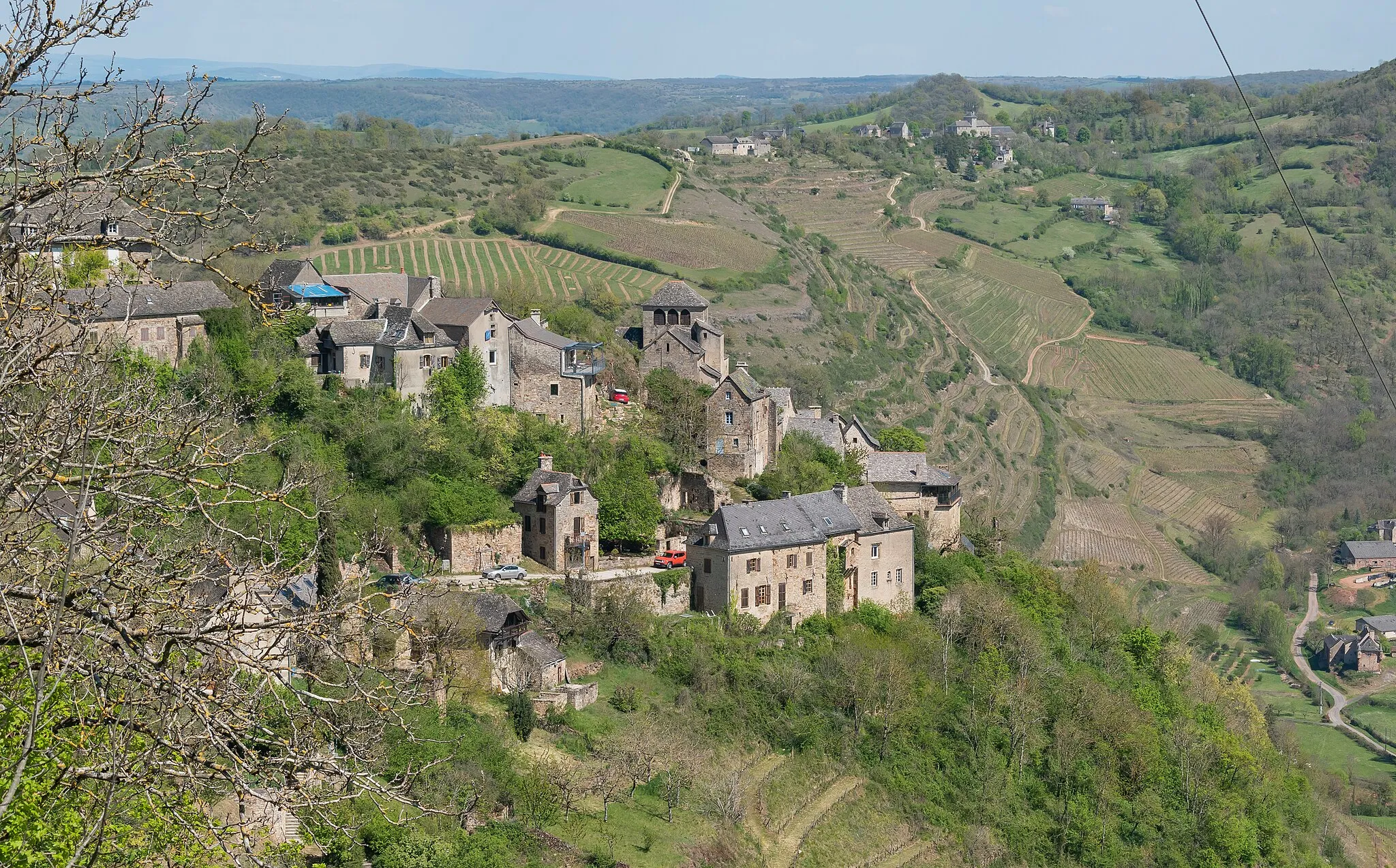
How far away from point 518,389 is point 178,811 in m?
42.8

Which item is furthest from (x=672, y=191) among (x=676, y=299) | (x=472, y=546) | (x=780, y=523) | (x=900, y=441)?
(x=472, y=546)

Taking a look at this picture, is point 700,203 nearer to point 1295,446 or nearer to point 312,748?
point 1295,446

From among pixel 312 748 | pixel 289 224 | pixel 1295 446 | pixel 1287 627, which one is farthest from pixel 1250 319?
pixel 312 748

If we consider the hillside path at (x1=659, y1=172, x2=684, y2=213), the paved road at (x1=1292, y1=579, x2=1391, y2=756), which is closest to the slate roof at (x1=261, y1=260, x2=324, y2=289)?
the paved road at (x1=1292, y1=579, x2=1391, y2=756)

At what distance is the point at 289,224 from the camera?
97.4 metres

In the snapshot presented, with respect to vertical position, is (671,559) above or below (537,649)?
above

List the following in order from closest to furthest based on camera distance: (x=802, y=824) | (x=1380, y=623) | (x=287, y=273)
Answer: (x=802, y=824)
(x=287, y=273)
(x=1380, y=623)

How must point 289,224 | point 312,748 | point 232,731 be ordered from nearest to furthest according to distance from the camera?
point 232,731 → point 312,748 → point 289,224

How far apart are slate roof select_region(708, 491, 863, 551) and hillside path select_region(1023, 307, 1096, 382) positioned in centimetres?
9708

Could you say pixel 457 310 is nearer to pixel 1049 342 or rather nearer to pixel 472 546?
pixel 472 546

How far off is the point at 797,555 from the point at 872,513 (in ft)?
16.5

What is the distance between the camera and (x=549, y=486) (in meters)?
50.0

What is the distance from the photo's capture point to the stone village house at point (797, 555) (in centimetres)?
5038

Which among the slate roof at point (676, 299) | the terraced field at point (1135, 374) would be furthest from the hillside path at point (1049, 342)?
the slate roof at point (676, 299)
